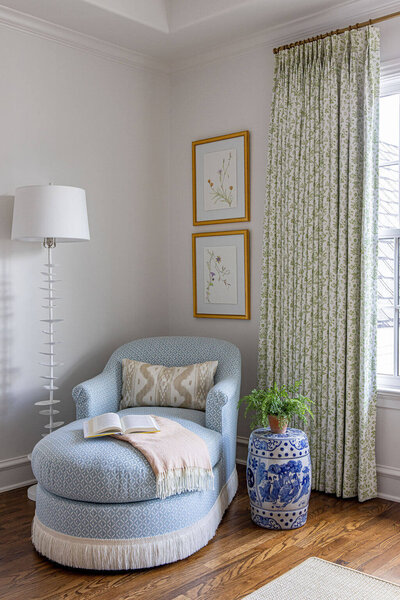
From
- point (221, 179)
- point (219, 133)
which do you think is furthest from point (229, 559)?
point (219, 133)

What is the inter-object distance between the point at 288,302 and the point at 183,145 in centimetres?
149

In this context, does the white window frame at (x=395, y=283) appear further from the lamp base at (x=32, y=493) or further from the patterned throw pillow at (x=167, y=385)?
the lamp base at (x=32, y=493)

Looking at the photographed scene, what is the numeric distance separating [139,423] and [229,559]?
0.71 metres

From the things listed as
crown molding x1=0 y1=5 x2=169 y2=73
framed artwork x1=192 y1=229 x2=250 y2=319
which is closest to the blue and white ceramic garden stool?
framed artwork x1=192 y1=229 x2=250 y2=319

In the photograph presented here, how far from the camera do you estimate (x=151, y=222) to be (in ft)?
14.1

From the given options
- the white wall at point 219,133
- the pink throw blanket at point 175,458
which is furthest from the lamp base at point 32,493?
the white wall at point 219,133

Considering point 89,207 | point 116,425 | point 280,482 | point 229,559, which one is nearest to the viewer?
point 229,559

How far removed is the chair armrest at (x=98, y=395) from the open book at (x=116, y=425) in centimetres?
29

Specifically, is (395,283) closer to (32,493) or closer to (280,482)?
(280,482)

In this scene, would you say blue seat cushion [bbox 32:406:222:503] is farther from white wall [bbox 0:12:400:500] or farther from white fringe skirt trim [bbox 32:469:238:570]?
white wall [bbox 0:12:400:500]

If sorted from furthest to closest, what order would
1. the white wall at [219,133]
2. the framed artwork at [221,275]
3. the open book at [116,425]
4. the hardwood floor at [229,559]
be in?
the framed artwork at [221,275], the white wall at [219,133], the open book at [116,425], the hardwood floor at [229,559]

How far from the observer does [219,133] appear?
13.3 ft

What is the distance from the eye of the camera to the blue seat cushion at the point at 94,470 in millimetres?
2469

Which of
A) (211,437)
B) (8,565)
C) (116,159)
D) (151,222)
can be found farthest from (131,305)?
(8,565)
